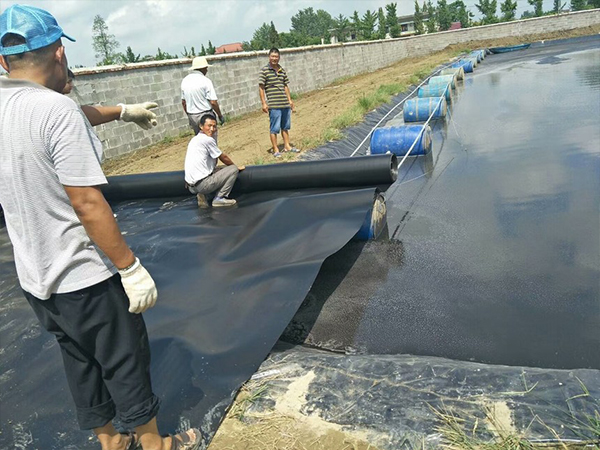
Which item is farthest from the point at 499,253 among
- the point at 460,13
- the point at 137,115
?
the point at 460,13

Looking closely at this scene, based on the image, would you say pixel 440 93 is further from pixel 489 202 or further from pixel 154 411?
pixel 154 411

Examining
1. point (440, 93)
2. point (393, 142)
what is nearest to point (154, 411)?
point (393, 142)

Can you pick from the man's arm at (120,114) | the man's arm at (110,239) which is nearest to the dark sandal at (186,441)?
the man's arm at (110,239)

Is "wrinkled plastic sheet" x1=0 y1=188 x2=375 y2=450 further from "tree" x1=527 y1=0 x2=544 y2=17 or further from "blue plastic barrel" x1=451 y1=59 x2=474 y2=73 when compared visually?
"tree" x1=527 y1=0 x2=544 y2=17

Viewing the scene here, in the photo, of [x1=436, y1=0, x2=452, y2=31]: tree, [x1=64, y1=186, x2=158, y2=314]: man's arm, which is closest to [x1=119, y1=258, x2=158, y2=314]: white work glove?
[x1=64, y1=186, x2=158, y2=314]: man's arm

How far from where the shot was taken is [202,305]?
3225mm

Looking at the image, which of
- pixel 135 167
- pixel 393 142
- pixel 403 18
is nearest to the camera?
pixel 393 142

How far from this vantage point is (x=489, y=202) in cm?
536

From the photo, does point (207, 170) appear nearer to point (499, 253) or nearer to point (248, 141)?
point (499, 253)

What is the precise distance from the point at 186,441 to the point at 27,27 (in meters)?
1.75

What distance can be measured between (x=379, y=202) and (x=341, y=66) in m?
22.0

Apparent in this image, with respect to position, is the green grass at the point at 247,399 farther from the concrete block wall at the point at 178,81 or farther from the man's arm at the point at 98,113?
the concrete block wall at the point at 178,81

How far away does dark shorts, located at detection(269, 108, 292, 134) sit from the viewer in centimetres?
780

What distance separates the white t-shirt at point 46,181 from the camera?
1599 mm
